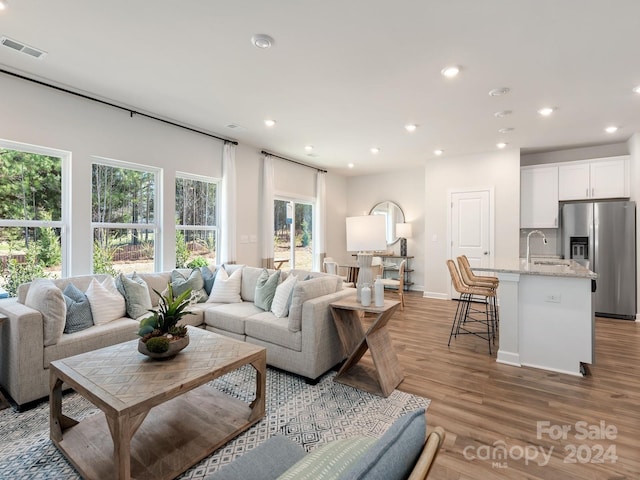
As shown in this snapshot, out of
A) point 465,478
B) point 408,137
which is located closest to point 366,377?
point 465,478

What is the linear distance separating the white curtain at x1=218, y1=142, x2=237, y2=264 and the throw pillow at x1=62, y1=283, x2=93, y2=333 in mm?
2176

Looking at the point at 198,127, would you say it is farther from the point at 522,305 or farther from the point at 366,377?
the point at 522,305

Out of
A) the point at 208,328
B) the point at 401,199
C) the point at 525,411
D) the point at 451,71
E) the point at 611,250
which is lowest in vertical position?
the point at 525,411

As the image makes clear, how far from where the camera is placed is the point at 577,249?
521 centimetres

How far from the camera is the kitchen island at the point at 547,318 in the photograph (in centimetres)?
295

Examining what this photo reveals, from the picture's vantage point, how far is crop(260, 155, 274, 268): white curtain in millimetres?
5559

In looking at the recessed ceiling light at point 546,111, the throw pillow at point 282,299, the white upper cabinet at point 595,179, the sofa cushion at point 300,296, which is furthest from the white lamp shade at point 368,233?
the white upper cabinet at point 595,179

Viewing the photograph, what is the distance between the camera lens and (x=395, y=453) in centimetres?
69

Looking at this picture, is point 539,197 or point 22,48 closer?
point 22,48

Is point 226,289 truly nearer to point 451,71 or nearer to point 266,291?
point 266,291

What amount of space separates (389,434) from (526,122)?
4771 millimetres

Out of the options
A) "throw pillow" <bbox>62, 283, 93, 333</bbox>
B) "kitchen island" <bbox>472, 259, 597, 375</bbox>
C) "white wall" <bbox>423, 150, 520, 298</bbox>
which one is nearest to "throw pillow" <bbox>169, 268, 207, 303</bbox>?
"throw pillow" <bbox>62, 283, 93, 333</bbox>

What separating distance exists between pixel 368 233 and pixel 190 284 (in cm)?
221

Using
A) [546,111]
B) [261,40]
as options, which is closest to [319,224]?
[546,111]
